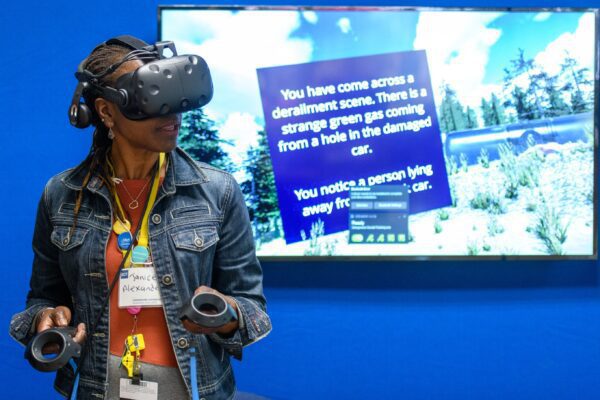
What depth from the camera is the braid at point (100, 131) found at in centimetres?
140

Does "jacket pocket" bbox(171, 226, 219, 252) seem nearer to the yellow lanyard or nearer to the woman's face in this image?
the yellow lanyard

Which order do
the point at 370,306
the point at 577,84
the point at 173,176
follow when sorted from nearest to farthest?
the point at 173,176, the point at 577,84, the point at 370,306

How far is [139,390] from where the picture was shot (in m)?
1.35

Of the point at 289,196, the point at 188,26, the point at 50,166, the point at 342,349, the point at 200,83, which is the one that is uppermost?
the point at 188,26

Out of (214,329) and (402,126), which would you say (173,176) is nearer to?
(214,329)

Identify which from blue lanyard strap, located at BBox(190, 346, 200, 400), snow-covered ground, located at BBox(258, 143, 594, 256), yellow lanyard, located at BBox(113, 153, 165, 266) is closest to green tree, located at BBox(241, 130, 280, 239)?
snow-covered ground, located at BBox(258, 143, 594, 256)

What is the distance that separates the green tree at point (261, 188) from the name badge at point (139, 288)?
3.91ft

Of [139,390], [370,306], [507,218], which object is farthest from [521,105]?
[139,390]

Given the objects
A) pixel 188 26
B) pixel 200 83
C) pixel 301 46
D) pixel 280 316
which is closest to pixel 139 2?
pixel 188 26

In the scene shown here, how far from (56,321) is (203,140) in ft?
4.30

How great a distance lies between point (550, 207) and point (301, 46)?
104cm

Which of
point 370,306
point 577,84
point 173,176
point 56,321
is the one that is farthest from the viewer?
point 370,306

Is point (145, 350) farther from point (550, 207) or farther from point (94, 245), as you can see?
point (550, 207)

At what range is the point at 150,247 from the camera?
1.40 m
